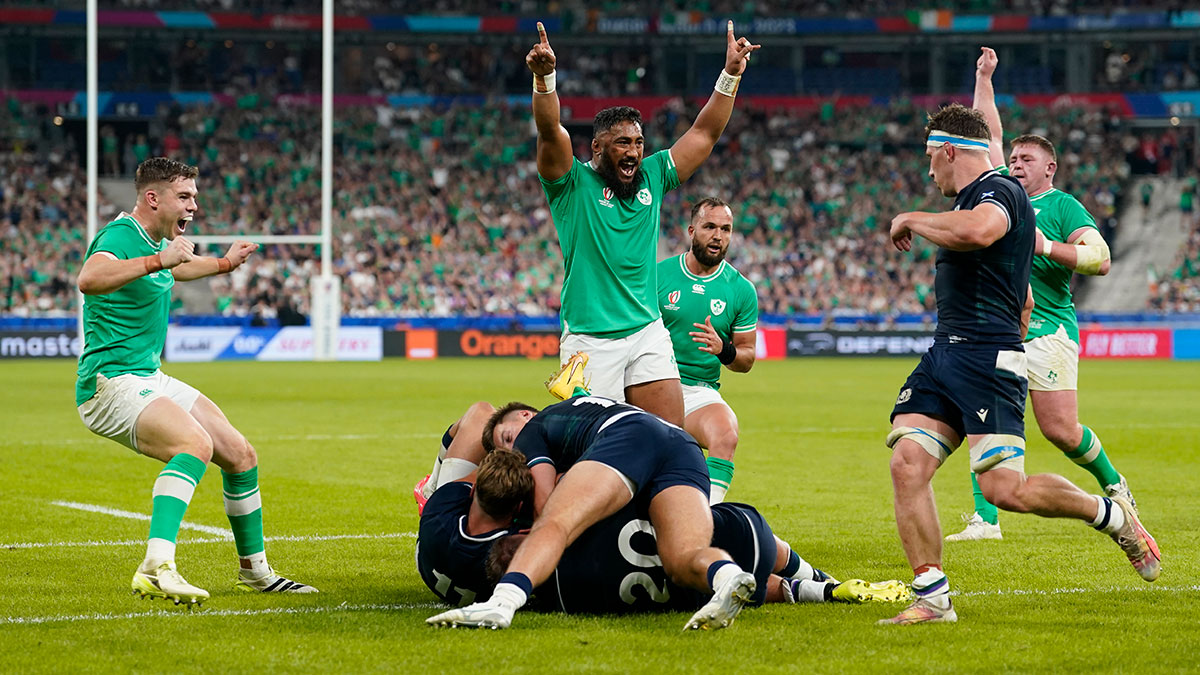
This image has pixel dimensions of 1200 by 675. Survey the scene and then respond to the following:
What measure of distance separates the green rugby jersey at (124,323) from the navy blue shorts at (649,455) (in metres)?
2.62

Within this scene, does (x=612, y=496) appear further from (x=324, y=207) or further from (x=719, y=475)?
(x=324, y=207)

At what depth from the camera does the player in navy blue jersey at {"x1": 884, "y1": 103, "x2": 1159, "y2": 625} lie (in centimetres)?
676

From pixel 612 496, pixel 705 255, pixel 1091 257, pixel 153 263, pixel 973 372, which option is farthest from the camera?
pixel 705 255

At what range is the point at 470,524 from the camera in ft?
22.5

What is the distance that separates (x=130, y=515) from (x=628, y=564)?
5.53 m

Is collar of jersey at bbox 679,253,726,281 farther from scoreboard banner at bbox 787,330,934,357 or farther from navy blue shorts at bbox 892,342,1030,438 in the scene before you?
scoreboard banner at bbox 787,330,934,357

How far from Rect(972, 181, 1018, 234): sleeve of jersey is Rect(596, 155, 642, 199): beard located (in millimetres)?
2307

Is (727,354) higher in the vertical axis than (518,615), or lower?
higher

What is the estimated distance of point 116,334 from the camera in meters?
7.53

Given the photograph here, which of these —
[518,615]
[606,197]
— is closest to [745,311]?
[606,197]

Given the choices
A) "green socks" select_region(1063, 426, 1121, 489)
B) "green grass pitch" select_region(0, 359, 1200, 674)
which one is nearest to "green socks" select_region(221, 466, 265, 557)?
"green grass pitch" select_region(0, 359, 1200, 674)

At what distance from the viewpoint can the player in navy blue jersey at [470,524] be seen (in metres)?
6.62

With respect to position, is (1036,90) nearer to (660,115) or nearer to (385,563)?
(660,115)

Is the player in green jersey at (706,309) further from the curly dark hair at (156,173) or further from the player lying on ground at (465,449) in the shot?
the curly dark hair at (156,173)
